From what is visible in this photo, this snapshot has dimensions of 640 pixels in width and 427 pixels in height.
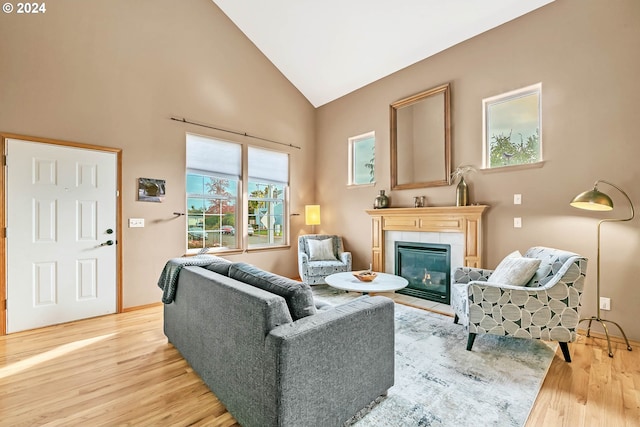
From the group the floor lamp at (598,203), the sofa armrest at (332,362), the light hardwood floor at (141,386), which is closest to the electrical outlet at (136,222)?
the light hardwood floor at (141,386)

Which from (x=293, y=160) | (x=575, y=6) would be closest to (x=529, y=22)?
(x=575, y=6)

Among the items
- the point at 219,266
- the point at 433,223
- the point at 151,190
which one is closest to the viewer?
the point at 219,266

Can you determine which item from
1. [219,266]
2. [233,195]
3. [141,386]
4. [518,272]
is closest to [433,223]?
[518,272]

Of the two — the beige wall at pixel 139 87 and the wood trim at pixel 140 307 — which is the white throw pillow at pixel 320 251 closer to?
the beige wall at pixel 139 87

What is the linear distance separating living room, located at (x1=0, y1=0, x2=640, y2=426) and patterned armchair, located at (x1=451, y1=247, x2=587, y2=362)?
93 centimetres

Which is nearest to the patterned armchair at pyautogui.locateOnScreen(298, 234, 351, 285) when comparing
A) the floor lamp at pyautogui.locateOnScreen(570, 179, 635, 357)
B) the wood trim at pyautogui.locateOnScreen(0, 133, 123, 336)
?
the wood trim at pyautogui.locateOnScreen(0, 133, 123, 336)

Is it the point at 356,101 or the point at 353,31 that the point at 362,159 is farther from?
the point at 353,31

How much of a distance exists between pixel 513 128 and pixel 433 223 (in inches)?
57.9

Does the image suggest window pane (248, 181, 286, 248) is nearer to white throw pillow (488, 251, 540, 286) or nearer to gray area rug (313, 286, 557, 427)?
gray area rug (313, 286, 557, 427)

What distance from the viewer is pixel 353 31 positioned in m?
4.16

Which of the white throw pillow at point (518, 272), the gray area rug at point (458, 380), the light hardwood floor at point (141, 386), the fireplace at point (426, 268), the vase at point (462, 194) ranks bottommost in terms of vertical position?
the light hardwood floor at point (141, 386)

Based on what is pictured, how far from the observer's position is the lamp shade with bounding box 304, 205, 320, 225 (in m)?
5.48

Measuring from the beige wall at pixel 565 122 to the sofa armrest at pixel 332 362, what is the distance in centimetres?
249

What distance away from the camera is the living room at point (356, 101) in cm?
279
